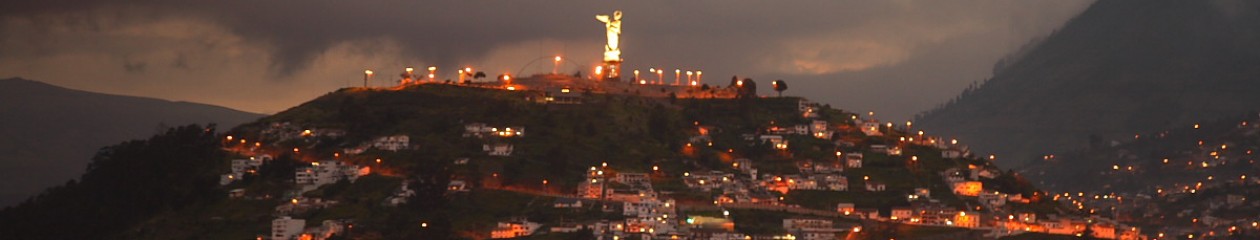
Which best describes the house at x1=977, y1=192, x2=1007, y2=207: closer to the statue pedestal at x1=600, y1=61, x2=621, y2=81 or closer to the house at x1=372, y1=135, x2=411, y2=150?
the house at x1=372, y1=135, x2=411, y2=150

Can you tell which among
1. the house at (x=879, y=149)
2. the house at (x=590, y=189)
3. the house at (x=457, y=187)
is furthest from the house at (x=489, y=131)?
the house at (x=879, y=149)

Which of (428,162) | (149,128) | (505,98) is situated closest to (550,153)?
(428,162)

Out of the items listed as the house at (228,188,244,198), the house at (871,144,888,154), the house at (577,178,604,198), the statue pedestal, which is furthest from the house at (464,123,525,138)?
the house at (871,144,888,154)

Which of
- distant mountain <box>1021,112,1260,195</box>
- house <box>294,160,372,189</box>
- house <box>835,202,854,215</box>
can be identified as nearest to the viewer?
house <box>835,202,854,215</box>

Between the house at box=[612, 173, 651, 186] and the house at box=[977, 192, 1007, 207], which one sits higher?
the house at box=[612, 173, 651, 186]

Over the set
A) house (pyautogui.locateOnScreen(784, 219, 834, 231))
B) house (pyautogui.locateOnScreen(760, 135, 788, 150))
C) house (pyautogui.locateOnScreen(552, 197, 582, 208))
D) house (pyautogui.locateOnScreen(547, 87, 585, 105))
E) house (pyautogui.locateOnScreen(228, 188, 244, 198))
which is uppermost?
house (pyautogui.locateOnScreen(547, 87, 585, 105))

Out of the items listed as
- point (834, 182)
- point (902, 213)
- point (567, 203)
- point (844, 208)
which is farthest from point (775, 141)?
point (567, 203)
